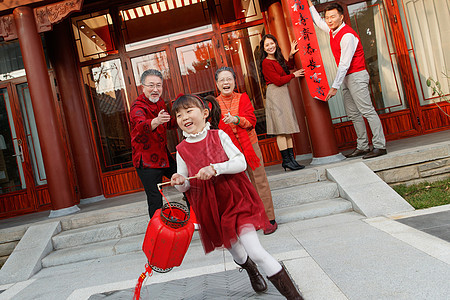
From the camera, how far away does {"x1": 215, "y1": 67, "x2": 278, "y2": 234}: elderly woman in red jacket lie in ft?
11.1

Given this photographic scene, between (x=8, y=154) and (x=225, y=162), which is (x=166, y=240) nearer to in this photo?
(x=225, y=162)

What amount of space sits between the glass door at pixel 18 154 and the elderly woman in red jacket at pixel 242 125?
4.66m

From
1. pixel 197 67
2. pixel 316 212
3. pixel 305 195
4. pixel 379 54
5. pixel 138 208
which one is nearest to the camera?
pixel 316 212

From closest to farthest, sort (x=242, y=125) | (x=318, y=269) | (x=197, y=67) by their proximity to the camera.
Answer: 1. (x=318, y=269)
2. (x=242, y=125)
3. (x=197, y=67)

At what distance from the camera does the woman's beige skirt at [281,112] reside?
185 inches

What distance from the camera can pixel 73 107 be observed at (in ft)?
21.0

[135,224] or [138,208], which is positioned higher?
[138,208]

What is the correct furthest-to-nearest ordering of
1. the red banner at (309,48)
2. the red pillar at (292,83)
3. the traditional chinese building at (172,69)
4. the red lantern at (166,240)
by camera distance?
1. the traditional chinese building at (172,69)
2. the red pillar at (292,83)
3. the red banner at (309,48)
4. the red lantern at (166,240)

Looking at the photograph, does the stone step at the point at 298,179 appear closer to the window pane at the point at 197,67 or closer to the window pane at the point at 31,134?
the window pane at the point at 197,67

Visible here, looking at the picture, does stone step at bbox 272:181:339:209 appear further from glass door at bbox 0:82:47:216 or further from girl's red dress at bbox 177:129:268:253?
glass door at bbox 0:82:47:216

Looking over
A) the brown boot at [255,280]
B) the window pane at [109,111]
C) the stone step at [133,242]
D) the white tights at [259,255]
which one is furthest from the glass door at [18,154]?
the white tights at [259,255]

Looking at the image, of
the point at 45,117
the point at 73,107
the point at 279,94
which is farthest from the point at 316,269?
the point at 73,107

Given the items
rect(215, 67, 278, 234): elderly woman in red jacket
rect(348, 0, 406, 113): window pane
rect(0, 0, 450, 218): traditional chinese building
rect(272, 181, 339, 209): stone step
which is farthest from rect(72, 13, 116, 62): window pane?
rect(348, 0, 406, 113): window pane

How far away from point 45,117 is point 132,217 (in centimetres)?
200
